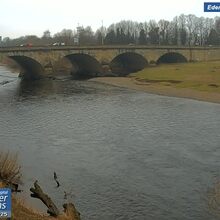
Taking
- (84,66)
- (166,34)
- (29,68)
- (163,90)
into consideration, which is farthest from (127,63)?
(166,34)

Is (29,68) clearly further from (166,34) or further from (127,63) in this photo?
(166,34)

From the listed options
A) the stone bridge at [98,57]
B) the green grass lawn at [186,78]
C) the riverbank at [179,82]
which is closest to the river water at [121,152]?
the riverbank at [179,82]

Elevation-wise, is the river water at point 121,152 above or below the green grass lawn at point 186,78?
above

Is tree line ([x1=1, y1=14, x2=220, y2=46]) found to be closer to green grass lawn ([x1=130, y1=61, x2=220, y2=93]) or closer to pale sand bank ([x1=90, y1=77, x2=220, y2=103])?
green grass lawn ([x1=130, y1=61, x2=220, y2=93])

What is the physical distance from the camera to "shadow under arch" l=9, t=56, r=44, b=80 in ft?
304

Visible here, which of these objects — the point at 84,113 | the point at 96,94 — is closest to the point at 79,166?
the point at 84,113

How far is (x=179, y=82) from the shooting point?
7575cm

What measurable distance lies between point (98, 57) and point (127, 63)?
20.5 m

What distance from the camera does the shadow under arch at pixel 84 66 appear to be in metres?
101

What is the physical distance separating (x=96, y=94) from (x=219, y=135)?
33.2 metres

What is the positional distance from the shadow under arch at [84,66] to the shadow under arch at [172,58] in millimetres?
19018

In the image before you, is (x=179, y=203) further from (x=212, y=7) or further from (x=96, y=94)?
(x=96, y=94)

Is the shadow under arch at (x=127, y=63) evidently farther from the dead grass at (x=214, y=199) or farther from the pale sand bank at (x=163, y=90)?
the dead grass at (x=214, y=199)

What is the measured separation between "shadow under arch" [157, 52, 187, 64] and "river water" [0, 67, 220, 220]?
2366 inches
